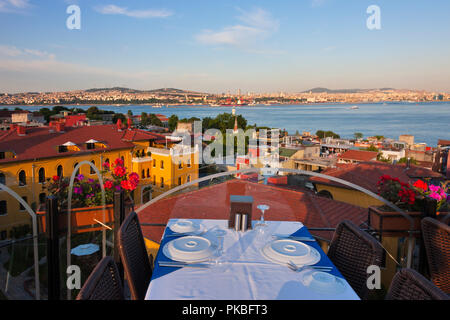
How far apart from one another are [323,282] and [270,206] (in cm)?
332

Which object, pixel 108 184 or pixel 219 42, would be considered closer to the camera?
pixel 108 184

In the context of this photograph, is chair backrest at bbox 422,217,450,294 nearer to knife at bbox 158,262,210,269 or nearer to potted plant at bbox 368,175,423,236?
potted plant at bbox 368,175,423,236

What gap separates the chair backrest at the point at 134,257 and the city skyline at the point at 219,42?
7.01 ft

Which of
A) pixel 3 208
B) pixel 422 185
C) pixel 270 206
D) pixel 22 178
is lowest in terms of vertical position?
pixel 3 208

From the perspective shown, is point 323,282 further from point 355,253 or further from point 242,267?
point 355,253

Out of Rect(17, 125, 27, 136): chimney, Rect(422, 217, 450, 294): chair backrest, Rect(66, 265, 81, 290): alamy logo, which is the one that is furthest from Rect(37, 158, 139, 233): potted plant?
Rect(17, 125, 27, 136): chimney

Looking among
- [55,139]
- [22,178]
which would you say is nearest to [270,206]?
[22,178]

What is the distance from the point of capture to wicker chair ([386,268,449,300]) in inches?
39.6

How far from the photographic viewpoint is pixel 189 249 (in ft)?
5.32

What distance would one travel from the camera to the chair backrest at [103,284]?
0.98m

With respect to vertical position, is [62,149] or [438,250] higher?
[438,250]

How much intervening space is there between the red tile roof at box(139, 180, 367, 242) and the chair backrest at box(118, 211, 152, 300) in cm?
235

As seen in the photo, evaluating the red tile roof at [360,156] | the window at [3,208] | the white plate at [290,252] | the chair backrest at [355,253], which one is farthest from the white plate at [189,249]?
the red tile roof at [360,156]

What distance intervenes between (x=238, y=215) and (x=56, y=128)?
1113 inches
